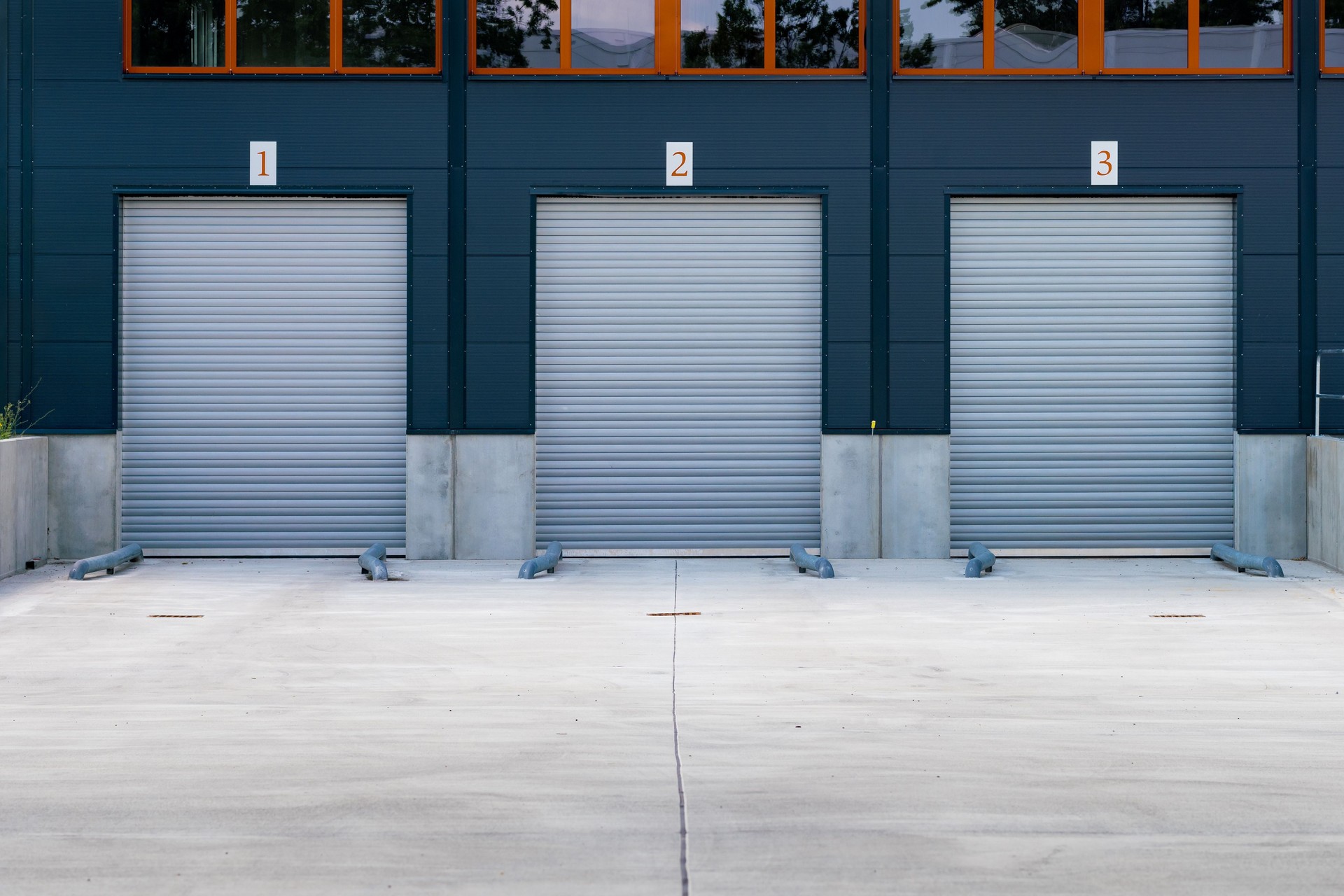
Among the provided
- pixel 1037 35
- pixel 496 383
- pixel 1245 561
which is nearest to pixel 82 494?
pixel 496 383

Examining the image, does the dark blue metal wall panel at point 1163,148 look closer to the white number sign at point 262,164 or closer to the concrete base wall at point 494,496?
the concrete base wall at point 494,496

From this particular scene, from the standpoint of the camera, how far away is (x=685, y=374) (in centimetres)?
1675

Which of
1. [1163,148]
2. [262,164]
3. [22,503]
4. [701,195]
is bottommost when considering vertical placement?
[22,503]

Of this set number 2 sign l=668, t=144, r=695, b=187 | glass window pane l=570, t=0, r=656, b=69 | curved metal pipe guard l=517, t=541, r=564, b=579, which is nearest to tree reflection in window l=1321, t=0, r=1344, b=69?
number 2 sign l=668, t=144, r=695, b=187

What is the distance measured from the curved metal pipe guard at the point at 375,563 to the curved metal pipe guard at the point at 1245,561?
932 cm

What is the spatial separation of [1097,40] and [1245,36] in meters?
1.80

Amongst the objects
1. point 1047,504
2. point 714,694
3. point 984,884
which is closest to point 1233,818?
point 984,884

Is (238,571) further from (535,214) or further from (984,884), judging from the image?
(984,884)

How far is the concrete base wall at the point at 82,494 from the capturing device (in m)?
16.4

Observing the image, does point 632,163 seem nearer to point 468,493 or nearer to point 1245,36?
point 468,493

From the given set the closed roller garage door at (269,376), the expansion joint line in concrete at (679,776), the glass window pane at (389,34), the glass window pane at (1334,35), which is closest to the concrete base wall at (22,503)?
the closed roller garage door at (269,376)

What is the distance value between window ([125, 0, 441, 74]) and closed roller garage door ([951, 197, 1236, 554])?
7.15 metres

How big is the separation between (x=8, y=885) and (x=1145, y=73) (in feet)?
49.8

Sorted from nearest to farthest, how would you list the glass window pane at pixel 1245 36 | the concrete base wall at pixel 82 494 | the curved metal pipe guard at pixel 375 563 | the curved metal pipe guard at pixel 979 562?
the curved metal pipe guard at pixel 375 563 < the curved metal pipe guard at pixel 979 562 < the concrete base wall at pixel 82 494 < the glass window pane at pixel 1245 36
